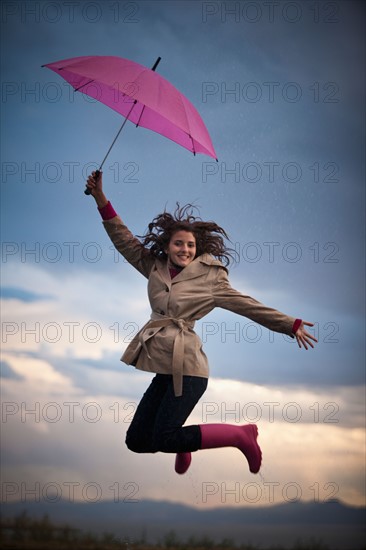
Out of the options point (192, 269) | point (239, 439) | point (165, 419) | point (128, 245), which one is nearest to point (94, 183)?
point (128, 245)

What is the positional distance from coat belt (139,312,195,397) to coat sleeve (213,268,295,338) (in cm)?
31

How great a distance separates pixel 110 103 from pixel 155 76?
1.70 ft

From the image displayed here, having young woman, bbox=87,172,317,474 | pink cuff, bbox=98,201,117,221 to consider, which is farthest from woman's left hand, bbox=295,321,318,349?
pink cuff, bbox=98,201,117,221

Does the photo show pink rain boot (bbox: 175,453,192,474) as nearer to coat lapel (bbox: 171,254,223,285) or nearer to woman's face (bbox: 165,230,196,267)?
coat lapel (bbox: 171,254,223,285)

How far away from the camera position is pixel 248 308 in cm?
575

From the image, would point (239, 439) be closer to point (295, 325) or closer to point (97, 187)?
point (295, 325)

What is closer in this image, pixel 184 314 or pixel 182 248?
pixel 184 314

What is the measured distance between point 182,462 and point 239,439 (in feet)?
1.88

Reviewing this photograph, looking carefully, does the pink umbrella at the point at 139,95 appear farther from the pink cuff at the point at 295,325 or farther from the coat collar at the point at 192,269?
the pink cuff at the point at 295,325

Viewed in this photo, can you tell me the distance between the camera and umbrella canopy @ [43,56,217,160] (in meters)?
5.94

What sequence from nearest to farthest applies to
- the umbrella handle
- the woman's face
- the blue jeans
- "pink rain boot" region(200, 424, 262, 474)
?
the blue jeans < "pink rain boot" region(200, 424, 262, 474) < the woman's face < the umbrella handle

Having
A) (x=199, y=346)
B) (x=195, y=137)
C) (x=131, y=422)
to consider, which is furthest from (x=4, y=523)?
(x=195, y=137)

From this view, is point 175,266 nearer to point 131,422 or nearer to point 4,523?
point 131,422

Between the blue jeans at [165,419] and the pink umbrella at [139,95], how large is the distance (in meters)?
1.94
